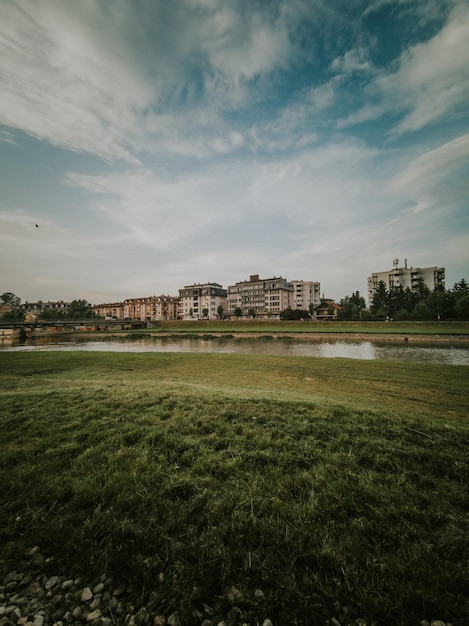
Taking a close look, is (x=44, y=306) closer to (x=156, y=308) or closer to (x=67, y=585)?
(x=156, y=308)

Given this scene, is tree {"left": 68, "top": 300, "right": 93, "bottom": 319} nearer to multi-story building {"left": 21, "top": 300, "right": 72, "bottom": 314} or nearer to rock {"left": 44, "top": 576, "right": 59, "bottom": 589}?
multi-story building {"left": 21, "top": 300, "right": 72, "bottom": 314}

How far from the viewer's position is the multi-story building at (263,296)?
112 metres

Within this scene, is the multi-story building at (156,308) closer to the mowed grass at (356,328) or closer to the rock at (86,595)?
the mowed grass at (356,328)

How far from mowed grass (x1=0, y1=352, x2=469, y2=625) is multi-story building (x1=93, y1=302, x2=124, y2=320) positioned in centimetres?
16581

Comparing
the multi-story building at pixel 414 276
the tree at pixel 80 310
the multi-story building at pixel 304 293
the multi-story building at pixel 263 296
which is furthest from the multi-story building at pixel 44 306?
the multi-story building at pixel 414 276

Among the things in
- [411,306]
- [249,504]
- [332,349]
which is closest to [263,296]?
[411,306]

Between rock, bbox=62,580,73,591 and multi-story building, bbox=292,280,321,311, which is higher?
multi-story building, bbox=292,280,321,311

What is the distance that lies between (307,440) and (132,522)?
10.9ft

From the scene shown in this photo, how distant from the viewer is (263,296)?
11550 centimetres

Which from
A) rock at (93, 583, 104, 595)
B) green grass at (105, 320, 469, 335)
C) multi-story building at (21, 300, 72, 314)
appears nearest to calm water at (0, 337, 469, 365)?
green grass at (105, 320, 469, 335)

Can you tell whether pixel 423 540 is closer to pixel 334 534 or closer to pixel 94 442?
pixel 334 534

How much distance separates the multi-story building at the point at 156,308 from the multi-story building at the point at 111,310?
15.8 m

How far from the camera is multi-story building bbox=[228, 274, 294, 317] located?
112m

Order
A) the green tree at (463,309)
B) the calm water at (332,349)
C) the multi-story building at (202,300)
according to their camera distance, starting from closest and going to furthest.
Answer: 1. the calm water at (332,349)
2. the green tree at (463,309)
3. the multi-story building at (202,300)
